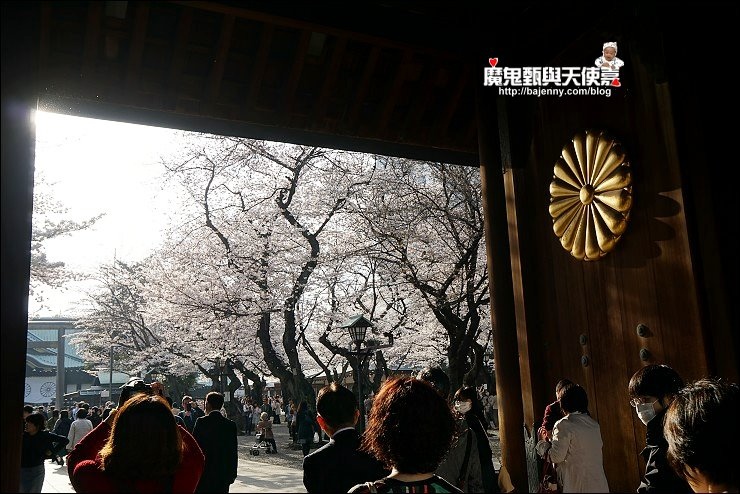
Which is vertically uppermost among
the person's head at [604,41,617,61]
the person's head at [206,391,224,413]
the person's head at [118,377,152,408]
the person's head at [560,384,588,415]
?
the person's head at [604,41,617,61]

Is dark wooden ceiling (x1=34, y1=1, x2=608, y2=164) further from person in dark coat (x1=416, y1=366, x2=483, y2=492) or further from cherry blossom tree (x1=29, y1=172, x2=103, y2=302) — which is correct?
cherry blossom tree (x1=29, y1=172, x2=103, y2=302)

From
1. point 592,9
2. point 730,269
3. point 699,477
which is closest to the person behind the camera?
point 699,477

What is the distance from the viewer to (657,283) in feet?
10.4

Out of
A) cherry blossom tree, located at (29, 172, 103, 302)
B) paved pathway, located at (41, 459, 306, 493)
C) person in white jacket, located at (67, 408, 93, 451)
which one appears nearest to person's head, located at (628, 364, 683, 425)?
paved pathway, located at (41, 459, 306, 493)

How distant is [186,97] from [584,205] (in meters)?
2.66

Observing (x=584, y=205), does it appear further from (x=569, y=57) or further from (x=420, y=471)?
(x=420, y=471)

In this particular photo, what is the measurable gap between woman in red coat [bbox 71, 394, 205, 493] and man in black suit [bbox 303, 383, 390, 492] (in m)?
0.60

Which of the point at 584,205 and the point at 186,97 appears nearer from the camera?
the point at 584,205

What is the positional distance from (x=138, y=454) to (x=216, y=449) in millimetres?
3171

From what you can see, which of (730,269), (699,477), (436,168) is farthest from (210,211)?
(699,477)

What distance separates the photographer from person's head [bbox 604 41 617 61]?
3.51 m

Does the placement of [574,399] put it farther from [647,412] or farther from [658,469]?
[658,469]

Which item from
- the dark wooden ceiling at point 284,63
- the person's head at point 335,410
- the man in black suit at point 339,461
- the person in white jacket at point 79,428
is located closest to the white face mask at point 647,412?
the man in black suit at point 339,461

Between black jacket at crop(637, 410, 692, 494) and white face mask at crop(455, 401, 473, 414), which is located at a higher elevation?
white face mask at crop(455, 401, 473, 414)
